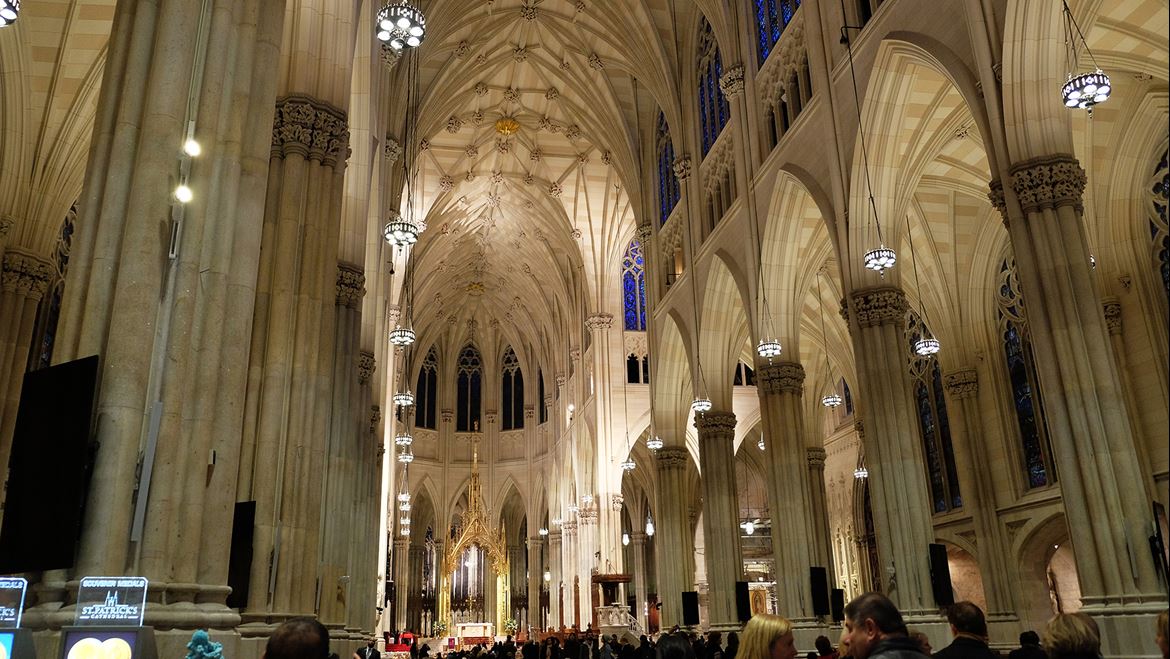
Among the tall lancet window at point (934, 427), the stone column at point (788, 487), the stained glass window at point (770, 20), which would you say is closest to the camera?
the stone column at point (788, 487)

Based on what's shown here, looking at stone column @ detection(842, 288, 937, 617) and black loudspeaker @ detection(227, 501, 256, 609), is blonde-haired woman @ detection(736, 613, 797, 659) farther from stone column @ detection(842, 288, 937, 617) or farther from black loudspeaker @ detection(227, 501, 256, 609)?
stone column @ detection(842, 288, 937, 617)

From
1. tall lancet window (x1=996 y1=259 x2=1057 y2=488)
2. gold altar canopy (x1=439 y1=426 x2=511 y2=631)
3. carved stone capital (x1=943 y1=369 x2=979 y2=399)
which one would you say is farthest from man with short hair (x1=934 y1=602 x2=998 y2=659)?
Answer: gold altar canopy (x1=439 y1=426 x2=511 y2=631)

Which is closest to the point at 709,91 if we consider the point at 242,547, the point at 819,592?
the point at 819,592

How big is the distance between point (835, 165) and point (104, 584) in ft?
49.6

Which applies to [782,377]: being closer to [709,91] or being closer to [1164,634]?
[709,91]

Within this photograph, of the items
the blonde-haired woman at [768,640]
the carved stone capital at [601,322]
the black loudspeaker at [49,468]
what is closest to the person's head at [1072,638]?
the blonde-haired woman at [768,640]

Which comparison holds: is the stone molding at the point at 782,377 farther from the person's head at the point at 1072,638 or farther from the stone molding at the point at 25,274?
the person's head at the point at 1072,638

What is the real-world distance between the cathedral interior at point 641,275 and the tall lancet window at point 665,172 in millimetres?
177

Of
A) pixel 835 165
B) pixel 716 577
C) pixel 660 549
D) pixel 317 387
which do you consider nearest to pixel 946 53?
pixel 835 165

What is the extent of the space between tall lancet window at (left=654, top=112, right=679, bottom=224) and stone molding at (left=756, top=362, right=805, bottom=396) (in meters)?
9.57

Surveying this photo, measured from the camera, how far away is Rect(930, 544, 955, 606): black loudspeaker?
14031 millimetres

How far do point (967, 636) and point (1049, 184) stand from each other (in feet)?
30.4

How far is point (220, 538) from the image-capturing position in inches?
251

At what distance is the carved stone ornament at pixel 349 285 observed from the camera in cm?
1479
